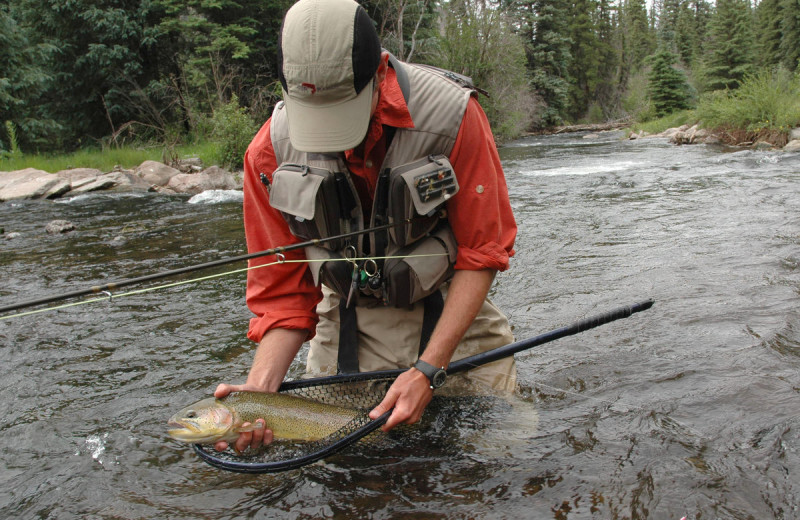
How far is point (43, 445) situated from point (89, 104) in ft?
92.1

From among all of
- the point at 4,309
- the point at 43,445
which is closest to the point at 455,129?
the point at 4,309

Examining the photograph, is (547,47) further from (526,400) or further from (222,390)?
(222,390)

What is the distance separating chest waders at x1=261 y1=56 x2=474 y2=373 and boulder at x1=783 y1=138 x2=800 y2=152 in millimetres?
17068

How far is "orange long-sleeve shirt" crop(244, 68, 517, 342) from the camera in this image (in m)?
2.80

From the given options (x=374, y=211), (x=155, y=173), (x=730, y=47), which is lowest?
(x=155, y=173)

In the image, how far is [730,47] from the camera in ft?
138

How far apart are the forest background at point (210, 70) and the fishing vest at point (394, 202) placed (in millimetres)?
17267

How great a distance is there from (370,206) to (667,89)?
147ft

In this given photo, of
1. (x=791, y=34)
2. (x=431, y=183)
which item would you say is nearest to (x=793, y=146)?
(x=431, y=183)

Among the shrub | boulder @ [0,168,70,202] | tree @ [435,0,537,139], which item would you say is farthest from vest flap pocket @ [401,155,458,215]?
tree @ [435,0,537,139]

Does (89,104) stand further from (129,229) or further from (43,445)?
(43,445)

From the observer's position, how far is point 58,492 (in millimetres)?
3072

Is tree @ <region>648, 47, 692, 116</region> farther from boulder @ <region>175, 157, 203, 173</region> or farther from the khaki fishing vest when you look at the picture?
the khaki fishing vest

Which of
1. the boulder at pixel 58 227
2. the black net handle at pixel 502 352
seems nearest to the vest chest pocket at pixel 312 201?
the black net handle at pixel 502 352
